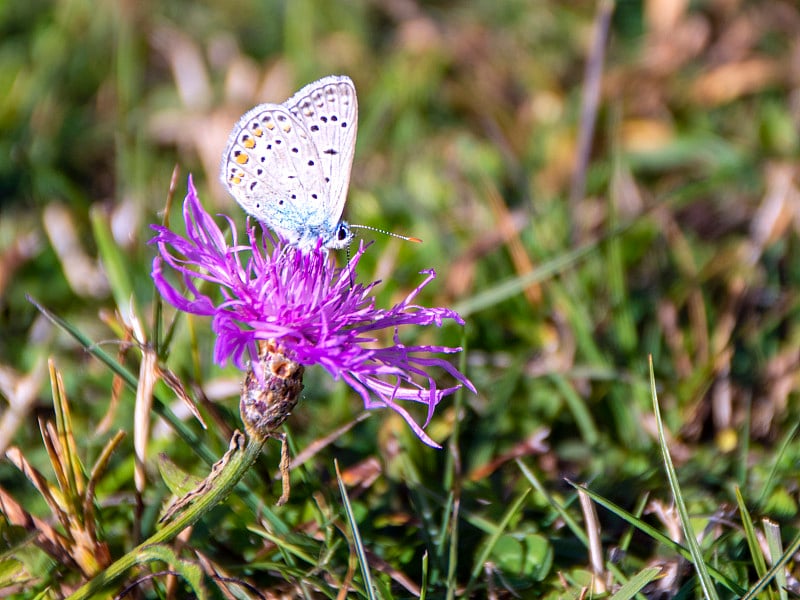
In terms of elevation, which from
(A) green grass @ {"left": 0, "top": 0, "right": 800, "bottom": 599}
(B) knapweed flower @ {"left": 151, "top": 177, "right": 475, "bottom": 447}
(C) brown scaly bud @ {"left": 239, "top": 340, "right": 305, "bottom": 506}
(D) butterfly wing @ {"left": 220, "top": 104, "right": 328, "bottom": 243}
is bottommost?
(A) green grass @ {"left": 0, "top": 0, "right": 800, "bottom": 599}

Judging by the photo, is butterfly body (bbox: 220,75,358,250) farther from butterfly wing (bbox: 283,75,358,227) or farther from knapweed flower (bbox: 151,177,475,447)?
knapweed flower (bbox: 151,177,475,447)

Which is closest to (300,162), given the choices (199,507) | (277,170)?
(277,170)

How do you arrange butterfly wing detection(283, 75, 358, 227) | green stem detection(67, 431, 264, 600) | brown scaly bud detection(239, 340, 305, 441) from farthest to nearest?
butterfly wing detection(283, 75, 358, 227)
brown scaly bud detection(239, 340, 305, 441)
green stem detection(67, 431, 264, 600)

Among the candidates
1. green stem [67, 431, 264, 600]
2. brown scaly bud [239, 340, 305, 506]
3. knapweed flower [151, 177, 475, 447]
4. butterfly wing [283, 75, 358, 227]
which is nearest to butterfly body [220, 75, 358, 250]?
butterfly wing [283, 75, 358, 227]

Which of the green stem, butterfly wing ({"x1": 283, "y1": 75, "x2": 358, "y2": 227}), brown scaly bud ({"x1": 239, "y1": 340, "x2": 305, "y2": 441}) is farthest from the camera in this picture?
butterfly wing ({"x1": 283, "y1": 75, "x2": 358, "y2": 227})

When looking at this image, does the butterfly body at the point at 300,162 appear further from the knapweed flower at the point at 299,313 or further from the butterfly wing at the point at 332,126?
the knapweed flower at the point at 299,313

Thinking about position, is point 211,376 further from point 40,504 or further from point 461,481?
point 461,481

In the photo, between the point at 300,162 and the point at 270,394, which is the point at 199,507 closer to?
the point at 270,394
